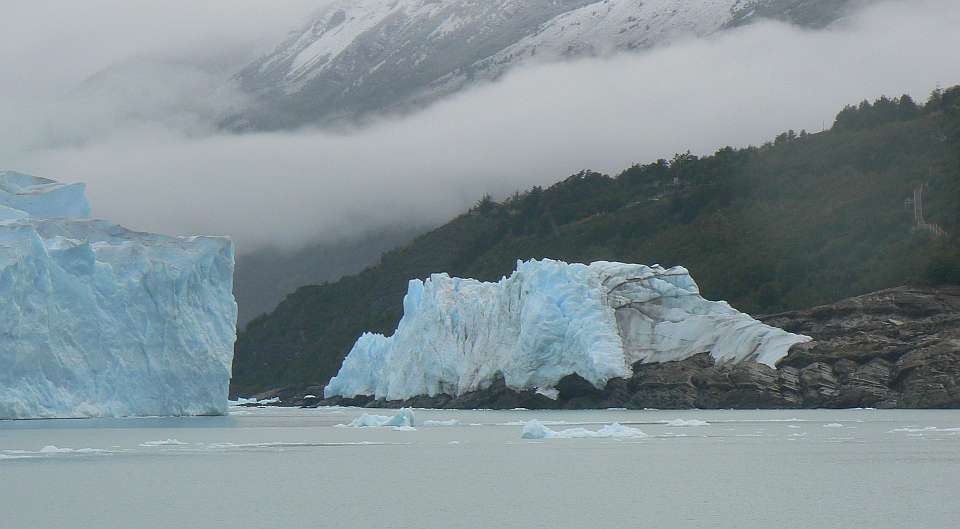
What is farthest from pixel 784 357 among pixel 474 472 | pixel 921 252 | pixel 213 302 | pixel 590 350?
pixel 474 472

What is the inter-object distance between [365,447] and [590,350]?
1844 cm

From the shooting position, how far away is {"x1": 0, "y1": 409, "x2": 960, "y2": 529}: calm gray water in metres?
17.1

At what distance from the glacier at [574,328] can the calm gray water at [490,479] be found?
40.4 ft

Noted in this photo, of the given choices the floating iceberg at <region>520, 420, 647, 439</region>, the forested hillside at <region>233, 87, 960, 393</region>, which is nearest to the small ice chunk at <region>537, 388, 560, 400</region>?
the forested hillside at <region>233, 87, 960, 393</region>

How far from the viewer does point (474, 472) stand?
23.3 meters

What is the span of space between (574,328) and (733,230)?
30355mm

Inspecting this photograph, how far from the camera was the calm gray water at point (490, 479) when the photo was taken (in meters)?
17.1

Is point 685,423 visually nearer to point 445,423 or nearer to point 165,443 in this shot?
point 445,423

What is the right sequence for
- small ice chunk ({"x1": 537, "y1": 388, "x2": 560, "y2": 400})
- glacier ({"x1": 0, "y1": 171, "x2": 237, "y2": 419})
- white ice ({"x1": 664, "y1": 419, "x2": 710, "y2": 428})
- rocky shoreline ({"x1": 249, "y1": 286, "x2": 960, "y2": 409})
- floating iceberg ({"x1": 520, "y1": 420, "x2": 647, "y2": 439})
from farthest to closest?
small ice chunk ({"x1": 537, "y1": 388, "x2": 560, "y2": 400}), rocky shoreline ({"x1": 249, "y1": 286, "x2": 960, "y2": 409}), glacier ({"x1": 0, "y1": 171, "x2": 237, "y2": 419}), white ice ({"x1": 664, "y1": 419, "x2": 710, "y2": 428}), floating iceberg ({"x1": 520, "y1": 420, "x2": 647, "y2": 439})

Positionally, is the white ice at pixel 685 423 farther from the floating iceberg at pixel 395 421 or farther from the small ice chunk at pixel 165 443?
the small ice chunk at pixel 165 443

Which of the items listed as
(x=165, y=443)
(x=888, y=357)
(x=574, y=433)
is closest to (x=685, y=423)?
(x=574, y=433)

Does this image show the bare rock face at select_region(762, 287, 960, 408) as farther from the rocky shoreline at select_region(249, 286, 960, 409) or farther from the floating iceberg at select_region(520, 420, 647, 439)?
the floating iceberg at select_region(520, 420, 647, 439)

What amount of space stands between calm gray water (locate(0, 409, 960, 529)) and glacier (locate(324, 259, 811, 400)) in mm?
12324

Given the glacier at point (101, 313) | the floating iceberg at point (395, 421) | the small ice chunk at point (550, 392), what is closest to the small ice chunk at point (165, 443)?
the floating iceberg at point (395, 421)
